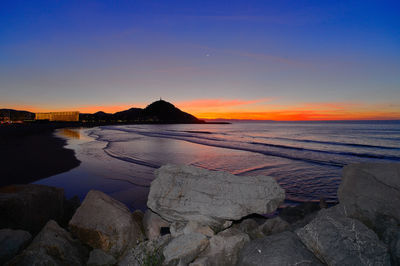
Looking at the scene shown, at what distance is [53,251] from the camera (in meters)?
4.21

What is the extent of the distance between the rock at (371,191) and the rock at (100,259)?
5.13m

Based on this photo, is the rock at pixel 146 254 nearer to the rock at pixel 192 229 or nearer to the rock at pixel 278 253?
the rock at pixel 192 229

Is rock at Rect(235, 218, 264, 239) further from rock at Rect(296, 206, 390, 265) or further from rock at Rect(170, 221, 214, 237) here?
rock at Rect(296, 206, 390, 265)

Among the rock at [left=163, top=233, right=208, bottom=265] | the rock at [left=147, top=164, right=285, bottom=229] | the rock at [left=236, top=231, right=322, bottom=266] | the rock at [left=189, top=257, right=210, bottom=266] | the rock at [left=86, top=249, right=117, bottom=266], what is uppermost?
the rock at [left=147, top=164, right=285, bottom=229]

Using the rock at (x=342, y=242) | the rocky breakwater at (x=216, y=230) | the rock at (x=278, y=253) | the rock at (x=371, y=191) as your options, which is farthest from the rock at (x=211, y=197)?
the rock at (x=371, y=191)

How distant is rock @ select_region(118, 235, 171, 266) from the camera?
4.25m

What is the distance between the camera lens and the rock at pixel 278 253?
361cm

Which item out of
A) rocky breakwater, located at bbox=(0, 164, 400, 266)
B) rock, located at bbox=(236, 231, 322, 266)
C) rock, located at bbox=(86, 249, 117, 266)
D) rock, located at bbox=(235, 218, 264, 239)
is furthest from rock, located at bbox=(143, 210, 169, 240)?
rock, located at bbox=(236, 231, 322, 266)

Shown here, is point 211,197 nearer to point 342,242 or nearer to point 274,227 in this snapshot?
point 274,227

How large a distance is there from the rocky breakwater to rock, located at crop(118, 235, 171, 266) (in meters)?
0.02

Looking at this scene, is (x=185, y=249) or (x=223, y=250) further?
(x=223, y=250)

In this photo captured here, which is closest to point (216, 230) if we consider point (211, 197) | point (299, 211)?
point (211, 197)

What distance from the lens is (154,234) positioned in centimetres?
550

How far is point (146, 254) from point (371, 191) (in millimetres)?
4882
